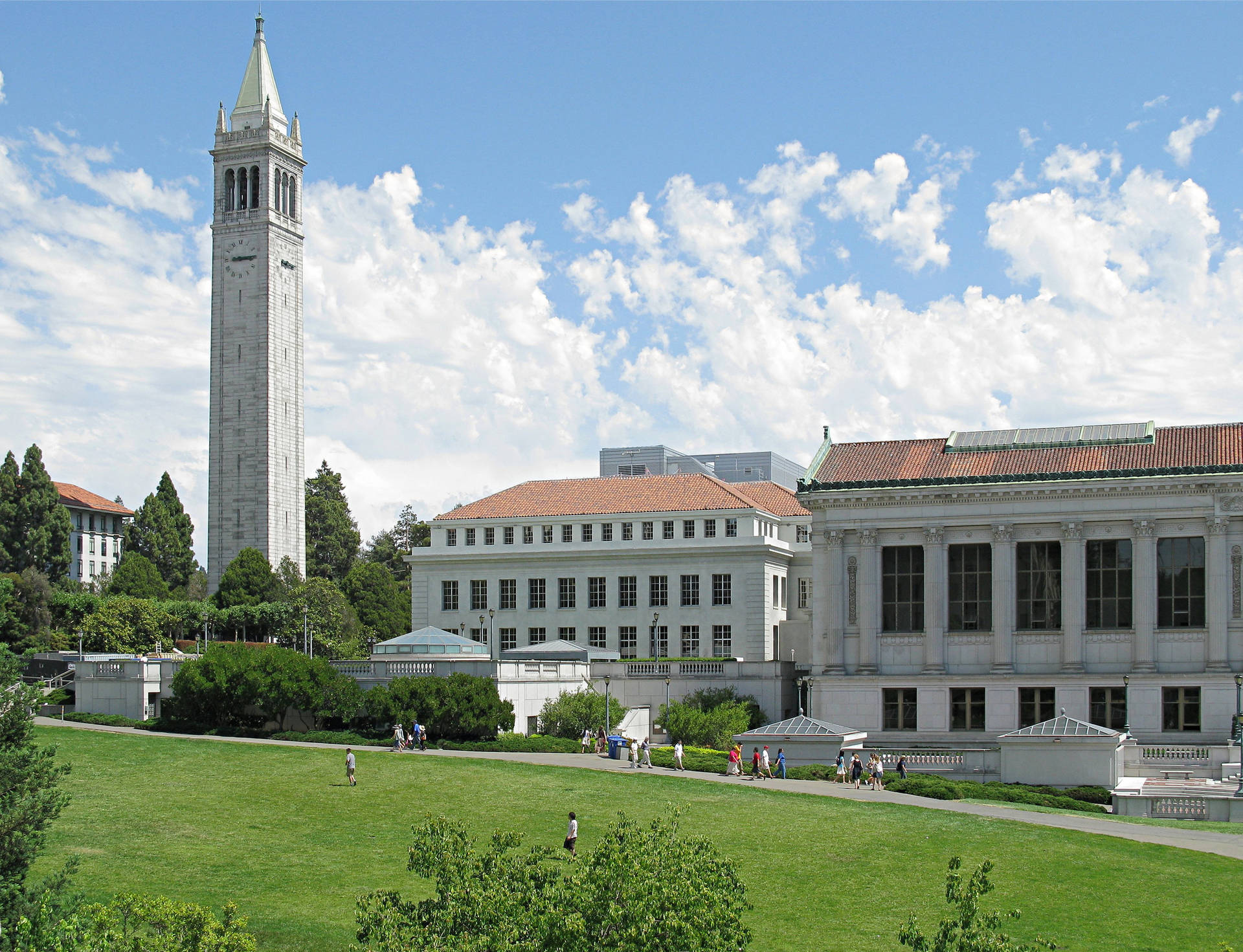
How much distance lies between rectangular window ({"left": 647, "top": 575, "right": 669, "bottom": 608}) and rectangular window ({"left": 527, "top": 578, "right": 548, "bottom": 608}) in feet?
23.1

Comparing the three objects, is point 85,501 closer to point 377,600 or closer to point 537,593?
point 377,600

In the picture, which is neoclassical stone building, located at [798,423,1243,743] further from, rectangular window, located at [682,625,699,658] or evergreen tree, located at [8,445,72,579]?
evergreen tree, located at [8,445,72,579]

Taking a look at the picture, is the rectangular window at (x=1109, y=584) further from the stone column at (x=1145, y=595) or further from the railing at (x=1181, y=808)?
the railing at (x=1181, y=808)

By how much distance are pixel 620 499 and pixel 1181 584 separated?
38749 mm

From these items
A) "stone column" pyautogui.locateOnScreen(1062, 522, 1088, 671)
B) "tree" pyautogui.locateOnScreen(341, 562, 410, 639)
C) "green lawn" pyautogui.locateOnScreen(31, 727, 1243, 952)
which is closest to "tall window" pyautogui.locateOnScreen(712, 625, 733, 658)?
"stone column" pyautogui.locateOnScreen(1062, 522, 1088, 671)

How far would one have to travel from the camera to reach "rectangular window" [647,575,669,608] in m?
90.9

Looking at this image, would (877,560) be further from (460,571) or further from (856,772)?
(460,571)

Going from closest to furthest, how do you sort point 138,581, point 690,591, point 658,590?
1. point 690,591
2. point 658,590
3. point 138,581

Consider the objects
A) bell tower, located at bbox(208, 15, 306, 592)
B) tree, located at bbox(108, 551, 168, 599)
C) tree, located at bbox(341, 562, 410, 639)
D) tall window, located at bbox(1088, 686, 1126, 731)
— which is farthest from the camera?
bell tower, located at bbox(208, 15, 306, 592)

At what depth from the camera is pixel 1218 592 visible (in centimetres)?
6575

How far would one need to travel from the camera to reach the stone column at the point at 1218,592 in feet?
215

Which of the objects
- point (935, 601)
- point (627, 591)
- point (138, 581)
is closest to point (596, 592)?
point (627, 591)

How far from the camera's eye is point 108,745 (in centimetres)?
5241

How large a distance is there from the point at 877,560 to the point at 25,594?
3028 inches
